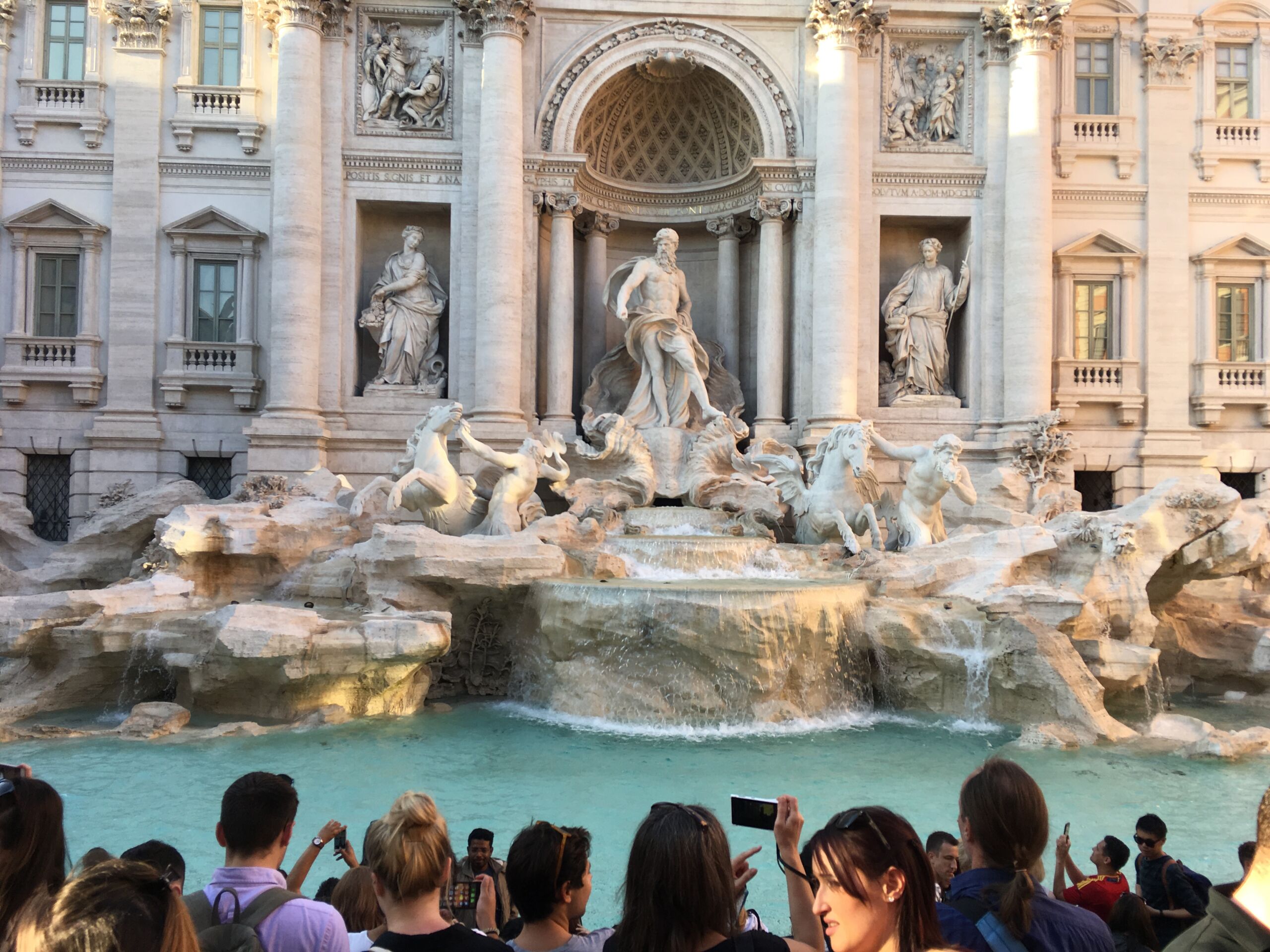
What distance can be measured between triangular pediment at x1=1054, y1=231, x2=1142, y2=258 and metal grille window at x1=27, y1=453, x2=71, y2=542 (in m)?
17.2

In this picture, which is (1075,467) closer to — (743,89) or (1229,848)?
(743,89)

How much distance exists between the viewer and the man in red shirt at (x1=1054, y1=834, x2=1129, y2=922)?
368cm

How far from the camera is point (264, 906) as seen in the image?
2416mm

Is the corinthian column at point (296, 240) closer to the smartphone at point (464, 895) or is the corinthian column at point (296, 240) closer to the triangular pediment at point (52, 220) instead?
the triangular pediment at point (52, 220)

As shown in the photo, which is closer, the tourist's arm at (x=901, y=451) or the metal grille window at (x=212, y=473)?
the tourist's arm at (x=901, y=451)

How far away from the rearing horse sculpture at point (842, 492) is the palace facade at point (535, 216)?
8.67 feet

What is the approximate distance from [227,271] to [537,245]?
17.2ft

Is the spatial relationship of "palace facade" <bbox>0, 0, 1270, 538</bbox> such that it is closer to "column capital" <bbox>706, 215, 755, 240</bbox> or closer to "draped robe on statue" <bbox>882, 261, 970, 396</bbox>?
"draped robe on statue" <bbox>882, 261, 970, 396</bbox>

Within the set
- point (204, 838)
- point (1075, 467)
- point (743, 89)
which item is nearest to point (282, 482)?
point (204, 838)

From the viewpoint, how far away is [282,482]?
13719 millimetres

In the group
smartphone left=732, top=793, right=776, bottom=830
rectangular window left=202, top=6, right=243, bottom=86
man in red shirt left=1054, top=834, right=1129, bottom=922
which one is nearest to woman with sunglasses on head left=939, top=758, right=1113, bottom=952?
smartphone left=732, top=793, right=776, bottom=830

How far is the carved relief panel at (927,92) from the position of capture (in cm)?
1645

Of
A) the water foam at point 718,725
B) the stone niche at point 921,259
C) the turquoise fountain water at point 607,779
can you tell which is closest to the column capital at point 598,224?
the stone niche at point 921,259

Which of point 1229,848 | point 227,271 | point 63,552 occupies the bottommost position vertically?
point 1229,848
